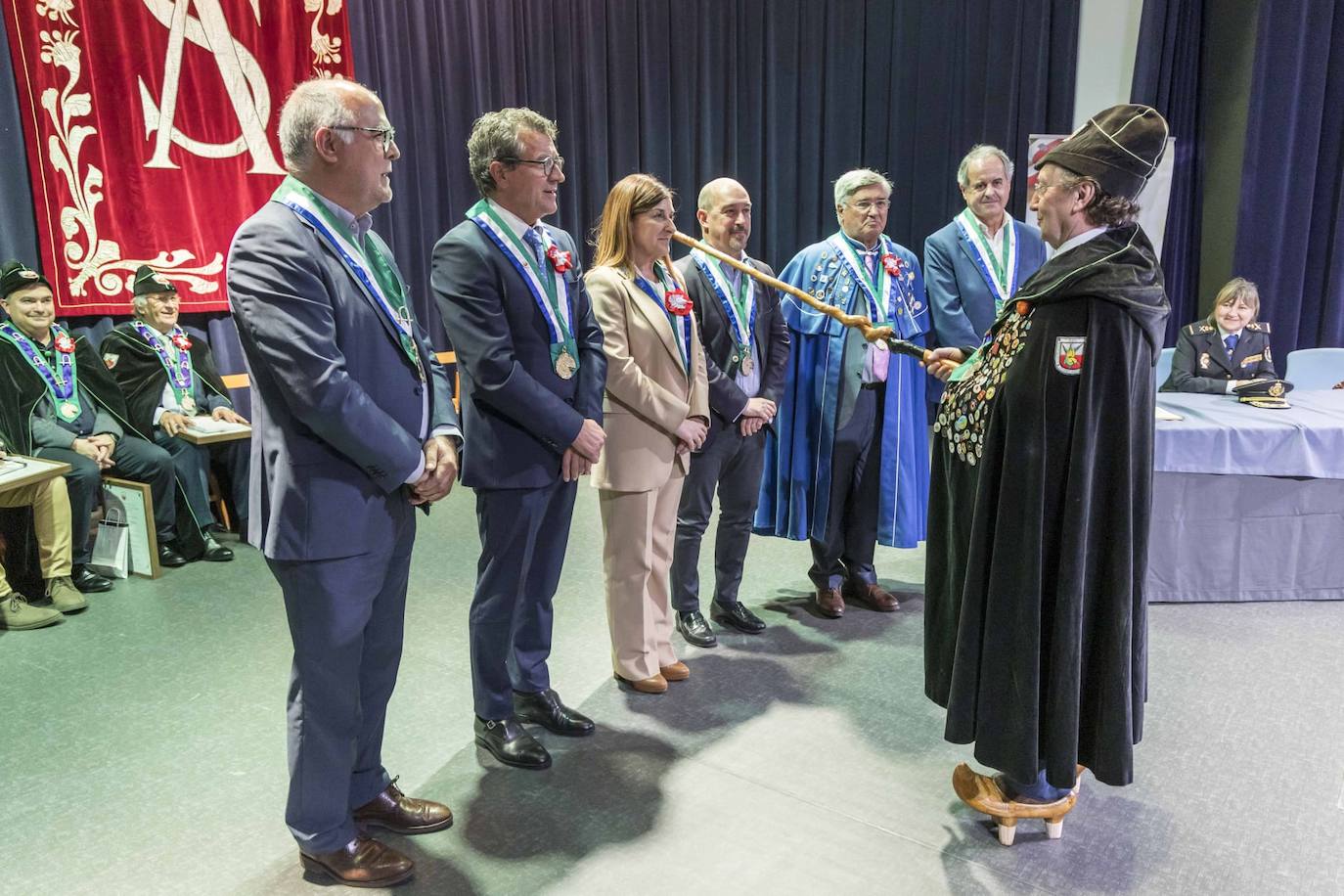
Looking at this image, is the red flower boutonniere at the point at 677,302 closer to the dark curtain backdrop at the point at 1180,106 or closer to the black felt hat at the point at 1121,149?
the black felt hat at the point at 1121,149

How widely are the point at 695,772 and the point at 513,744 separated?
485 mm

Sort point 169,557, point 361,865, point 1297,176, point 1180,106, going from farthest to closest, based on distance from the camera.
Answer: point 1180,106 < point 1297,176 < point 169,557 < point 361,865

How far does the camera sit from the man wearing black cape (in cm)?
176

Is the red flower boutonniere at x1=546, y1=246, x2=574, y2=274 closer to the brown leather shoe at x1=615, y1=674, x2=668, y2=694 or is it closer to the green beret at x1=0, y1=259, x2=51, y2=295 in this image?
the brown leather shoe at x1=615, y1=674, x2=668, y2=694

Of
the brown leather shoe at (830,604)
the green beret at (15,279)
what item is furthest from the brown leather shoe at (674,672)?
the green beret at (15,279)

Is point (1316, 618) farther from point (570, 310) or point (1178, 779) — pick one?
point (570, 310)

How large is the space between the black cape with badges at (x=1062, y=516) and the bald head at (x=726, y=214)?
1.20m

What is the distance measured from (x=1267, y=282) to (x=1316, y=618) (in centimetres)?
311

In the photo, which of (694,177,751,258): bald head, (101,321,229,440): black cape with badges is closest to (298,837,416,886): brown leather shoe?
(694,177,751,258): bald head

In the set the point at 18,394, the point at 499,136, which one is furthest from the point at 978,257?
the point at 18,394

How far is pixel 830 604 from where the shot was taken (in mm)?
Answer: 3428

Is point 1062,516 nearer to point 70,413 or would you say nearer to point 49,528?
point 49,528

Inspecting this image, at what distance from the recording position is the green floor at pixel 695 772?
200 centimetres

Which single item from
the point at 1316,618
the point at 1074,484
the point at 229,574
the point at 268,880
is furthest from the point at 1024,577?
the point at 229,574
